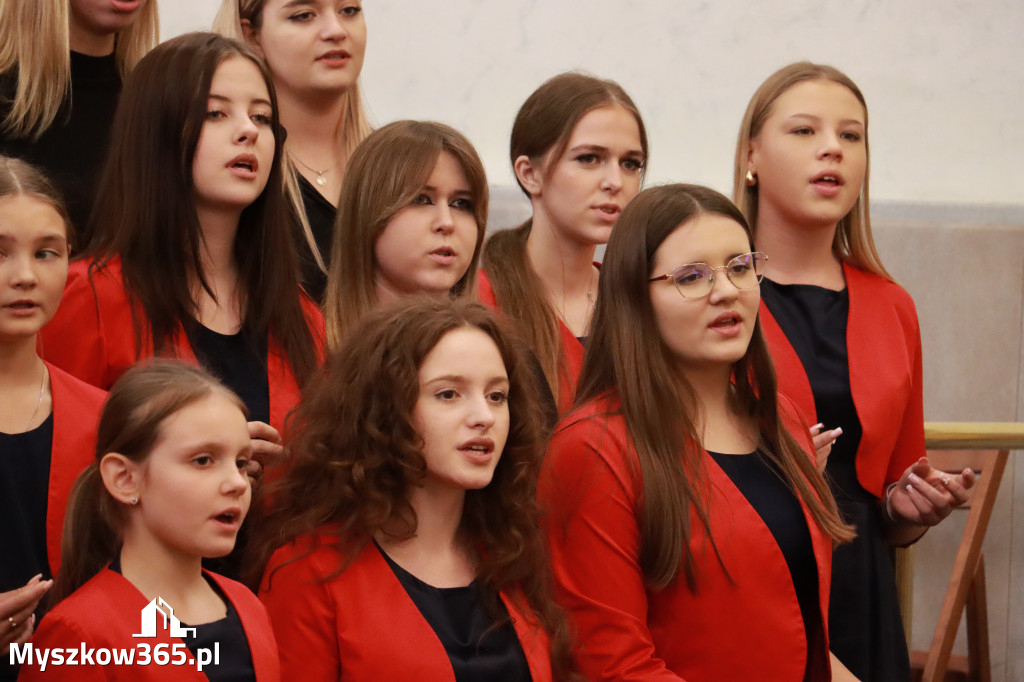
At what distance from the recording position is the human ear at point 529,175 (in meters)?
2.23

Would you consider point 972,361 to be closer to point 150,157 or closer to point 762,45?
point 762,45

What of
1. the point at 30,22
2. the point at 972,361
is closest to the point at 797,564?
the point at 30,22

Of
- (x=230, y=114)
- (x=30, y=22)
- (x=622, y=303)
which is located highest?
(x=30, y=22)

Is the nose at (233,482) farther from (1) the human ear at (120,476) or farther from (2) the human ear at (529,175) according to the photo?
(2) the human ear at (529,175)

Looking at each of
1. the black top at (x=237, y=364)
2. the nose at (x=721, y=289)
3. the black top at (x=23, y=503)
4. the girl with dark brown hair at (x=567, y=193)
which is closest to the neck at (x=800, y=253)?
the girl with dark brown hair at (x=567, y=193)

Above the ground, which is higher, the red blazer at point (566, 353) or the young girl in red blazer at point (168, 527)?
the red blazer at point (566, 353)

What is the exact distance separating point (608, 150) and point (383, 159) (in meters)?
0.38

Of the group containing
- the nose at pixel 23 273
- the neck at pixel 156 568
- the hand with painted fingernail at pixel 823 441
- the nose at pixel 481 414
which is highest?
the nose at pixel 23 273

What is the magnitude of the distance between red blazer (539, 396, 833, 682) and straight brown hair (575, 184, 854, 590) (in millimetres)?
20

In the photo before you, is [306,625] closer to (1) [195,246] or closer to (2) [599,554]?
(2) [599,554]

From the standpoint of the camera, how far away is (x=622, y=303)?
1791 mm

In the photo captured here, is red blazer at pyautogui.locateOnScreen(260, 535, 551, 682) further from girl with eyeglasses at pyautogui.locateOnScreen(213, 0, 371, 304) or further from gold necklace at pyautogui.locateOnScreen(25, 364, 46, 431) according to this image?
girl with eyeglasses at pyautogui.locateOnScreen(213, 0, 371, 304)

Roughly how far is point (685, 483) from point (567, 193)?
0.64 metres

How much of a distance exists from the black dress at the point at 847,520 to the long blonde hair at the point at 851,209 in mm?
136
